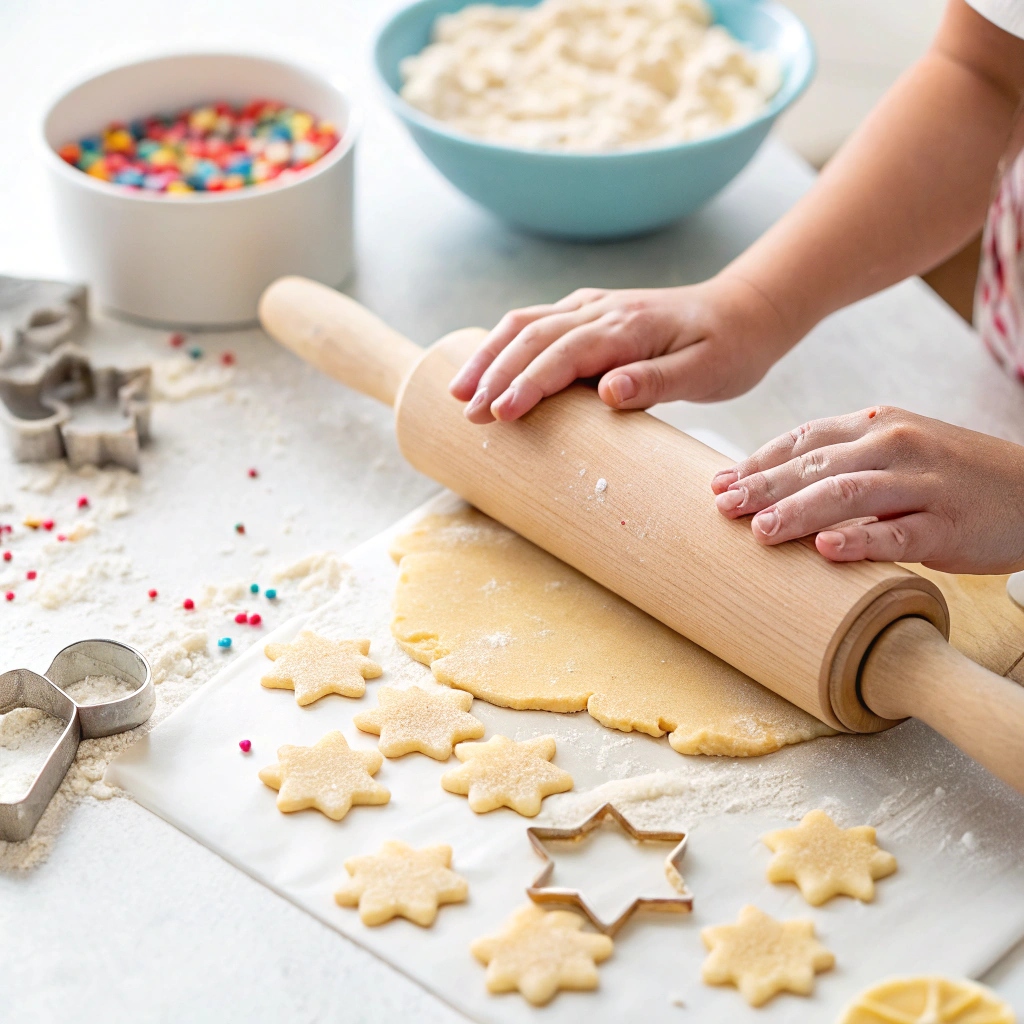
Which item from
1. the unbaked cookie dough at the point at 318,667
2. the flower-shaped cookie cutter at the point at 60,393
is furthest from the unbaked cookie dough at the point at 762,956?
the flower-shaped cookie cutter at the point at 60,393

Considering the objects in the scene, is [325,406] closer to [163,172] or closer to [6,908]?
[163,172]

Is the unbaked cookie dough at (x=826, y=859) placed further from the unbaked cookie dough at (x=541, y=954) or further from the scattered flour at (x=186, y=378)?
the scattered flour at (x=186, y=378)

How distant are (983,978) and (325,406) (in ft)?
3.32

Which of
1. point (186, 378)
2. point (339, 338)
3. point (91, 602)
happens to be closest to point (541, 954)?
point (91, 602)

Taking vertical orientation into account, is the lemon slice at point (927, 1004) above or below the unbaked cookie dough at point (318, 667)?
above

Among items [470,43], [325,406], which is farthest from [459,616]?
[470,43]

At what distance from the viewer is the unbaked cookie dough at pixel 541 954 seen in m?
0.84

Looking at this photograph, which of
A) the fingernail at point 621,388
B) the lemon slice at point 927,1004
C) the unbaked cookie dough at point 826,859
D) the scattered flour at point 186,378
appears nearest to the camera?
the lemon slice at point 927,1004

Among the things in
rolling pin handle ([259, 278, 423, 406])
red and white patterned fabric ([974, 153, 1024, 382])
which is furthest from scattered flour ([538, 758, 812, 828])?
red and white patterned fabric ([974, 153, 1024, 382])

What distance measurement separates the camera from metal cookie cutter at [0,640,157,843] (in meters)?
0.98

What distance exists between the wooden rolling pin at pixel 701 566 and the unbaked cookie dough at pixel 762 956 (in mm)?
210

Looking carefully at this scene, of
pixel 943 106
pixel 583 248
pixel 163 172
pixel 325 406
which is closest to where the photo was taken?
pixel 943 106

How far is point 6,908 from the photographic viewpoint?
2.97ft

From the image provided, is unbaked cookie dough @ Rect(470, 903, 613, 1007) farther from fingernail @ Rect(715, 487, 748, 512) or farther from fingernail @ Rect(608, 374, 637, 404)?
fingernail @ Rect(608, 374, 637, 404)
